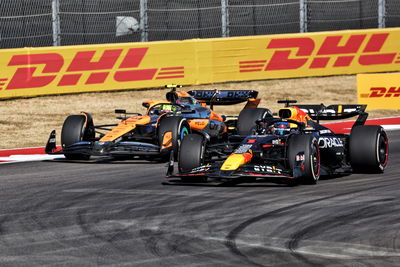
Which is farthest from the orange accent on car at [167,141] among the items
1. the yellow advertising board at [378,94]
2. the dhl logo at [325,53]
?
the dhl logo at [325,53]

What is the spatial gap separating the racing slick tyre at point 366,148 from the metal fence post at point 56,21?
1175 centimetres

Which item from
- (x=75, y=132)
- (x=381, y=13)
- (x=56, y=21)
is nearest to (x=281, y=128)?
(x=75, y=132)

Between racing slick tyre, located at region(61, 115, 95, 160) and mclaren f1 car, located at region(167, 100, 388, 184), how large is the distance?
3208mm

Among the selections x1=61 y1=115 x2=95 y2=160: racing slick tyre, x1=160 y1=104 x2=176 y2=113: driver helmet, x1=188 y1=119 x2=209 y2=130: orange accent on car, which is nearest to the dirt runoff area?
x1=61 y1=115 x2=95 y2=160: racing slick tyre

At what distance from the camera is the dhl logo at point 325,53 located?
85.8 ft

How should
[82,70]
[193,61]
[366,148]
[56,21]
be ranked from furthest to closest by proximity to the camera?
[193,61]
[82,70]
[56,21]
[366,148]

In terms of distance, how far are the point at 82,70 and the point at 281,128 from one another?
11492 millimetres

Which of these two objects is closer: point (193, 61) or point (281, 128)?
point (281, 128)

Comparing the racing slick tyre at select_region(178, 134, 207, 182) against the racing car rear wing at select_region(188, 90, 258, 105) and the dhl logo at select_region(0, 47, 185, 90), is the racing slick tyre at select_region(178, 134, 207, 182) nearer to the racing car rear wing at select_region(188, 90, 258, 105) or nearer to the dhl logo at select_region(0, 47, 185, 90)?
the racing car rear wing at select_region(188, 90, 258, 105)

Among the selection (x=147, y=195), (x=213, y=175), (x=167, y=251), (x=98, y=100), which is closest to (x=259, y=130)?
(x=213, y=175)

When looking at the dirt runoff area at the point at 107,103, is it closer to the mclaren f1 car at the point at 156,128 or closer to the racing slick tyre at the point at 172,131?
the mclaren f1 car at the point at 156,128

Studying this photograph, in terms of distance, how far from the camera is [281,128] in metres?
13.2

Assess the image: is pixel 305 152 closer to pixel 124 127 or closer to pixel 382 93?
pixel 124 127

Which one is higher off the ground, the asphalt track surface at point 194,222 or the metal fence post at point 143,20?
the metal fence post at point 143,20
